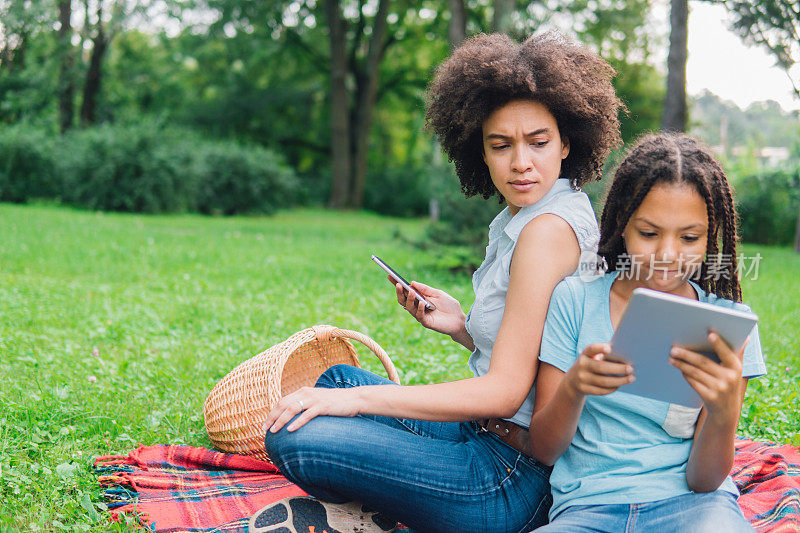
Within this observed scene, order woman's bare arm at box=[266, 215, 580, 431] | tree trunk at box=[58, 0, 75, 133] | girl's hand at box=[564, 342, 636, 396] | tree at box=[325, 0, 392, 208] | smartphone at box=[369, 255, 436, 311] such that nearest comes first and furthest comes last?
girl's hand at box=[564, 342, 636, 396] → woman's bare arm at box=[266, 215, 580, 431] → smartphone at box=[369, 255, 436, 311] → tree trunk at box=[58, 0, 75, 133] → tree at box=[325, 0, 392, 208]

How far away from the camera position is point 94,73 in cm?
2145

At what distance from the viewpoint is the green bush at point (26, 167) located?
1616 centimetres

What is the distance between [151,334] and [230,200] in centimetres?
1475

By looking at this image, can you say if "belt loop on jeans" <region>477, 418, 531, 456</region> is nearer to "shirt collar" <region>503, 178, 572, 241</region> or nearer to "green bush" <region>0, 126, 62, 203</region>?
"shirt collar" <region>503, 178, 572, 241</region>

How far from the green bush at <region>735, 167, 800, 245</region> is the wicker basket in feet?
51.6

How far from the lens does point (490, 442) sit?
2.22 meters

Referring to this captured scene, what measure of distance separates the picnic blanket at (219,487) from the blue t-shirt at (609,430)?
634 mm

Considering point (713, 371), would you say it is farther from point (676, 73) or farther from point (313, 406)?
point (676, 73)

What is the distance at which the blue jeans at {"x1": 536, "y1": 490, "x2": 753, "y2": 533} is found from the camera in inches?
69.7

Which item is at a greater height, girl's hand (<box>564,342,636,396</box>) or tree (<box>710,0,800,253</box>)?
tree (<box>710,0,800,253</box>)

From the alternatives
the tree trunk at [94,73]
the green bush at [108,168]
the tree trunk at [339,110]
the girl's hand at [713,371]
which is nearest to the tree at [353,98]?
the tree trunk at [339,110]

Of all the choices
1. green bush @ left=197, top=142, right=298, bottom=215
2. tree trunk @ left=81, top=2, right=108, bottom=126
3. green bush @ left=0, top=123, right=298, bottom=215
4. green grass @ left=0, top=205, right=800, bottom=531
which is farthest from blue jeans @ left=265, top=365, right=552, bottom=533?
tree trunk @ left=81, top=2, right=108, bottom=126

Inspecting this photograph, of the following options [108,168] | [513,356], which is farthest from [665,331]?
[108,168]

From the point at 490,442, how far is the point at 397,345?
2862mm
